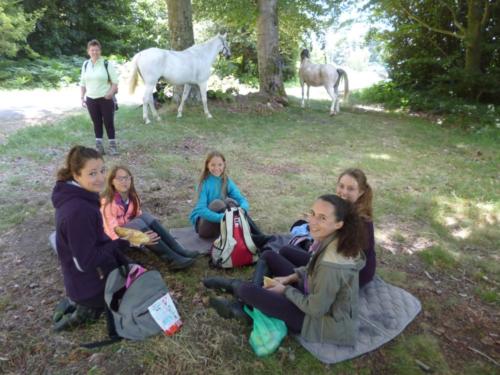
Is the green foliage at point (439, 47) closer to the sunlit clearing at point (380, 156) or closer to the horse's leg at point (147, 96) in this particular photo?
the sunlit clearing at point (380, 156)

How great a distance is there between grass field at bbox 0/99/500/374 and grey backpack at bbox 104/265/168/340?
103 mm

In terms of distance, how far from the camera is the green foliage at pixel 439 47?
1175cm

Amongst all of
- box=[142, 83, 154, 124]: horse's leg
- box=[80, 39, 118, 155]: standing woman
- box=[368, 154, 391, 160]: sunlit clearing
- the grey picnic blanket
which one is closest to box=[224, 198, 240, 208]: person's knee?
the grey picnic blanket

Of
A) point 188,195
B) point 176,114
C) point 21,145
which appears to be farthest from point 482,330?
point 176,114

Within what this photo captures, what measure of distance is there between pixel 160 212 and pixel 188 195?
653 mm

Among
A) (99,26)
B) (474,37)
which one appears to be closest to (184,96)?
(474,37)

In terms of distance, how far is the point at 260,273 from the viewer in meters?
3.14

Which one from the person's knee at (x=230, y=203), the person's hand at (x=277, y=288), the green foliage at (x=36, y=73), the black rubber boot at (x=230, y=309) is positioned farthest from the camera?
the green foliage at (x=36, y=73)

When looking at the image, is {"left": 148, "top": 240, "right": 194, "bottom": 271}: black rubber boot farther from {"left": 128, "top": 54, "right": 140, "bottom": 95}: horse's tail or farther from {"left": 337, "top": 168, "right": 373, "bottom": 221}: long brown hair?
{"left": 128, "top": 54, "right": 140, "bottom": 95}: horse's tail

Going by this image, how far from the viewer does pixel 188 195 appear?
5547 mm

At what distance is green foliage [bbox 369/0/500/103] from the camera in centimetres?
1175

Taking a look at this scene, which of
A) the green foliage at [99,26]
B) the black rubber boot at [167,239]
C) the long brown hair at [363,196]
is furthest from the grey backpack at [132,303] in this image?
the green foliage at [99,26]

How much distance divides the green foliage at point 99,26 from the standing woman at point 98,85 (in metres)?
13.8

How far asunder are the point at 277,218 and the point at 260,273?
187cm
